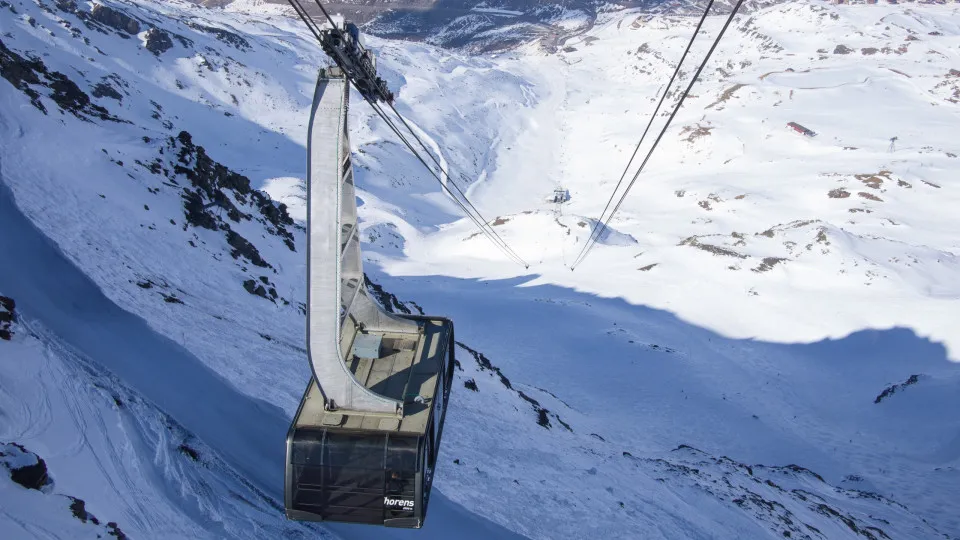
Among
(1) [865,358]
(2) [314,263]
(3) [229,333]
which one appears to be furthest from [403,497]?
(1) [865,358]

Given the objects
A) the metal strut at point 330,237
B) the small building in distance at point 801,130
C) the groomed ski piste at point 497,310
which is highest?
the metal strut at point 330,237

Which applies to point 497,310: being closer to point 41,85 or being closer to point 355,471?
point 41,85

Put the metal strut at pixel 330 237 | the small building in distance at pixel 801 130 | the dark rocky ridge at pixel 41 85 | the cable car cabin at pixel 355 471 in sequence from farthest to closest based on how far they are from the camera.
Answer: the small building in distance at pixel 801 130, the dark rocky ridge at pixel 41 85, the cable car cabin at pixel 355 471, the metal strut at pixel 330 237

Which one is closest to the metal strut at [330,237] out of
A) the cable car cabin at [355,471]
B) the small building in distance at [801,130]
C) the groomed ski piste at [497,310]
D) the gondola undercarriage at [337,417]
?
the gondola undercarriage at [337,417]

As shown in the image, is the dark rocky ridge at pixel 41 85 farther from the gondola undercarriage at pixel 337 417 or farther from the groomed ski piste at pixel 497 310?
the gondola undercarriage at pixel 337 417

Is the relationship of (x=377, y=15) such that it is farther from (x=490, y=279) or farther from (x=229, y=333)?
(x=229, y=333)

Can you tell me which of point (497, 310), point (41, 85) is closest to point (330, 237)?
point (41, 85)
